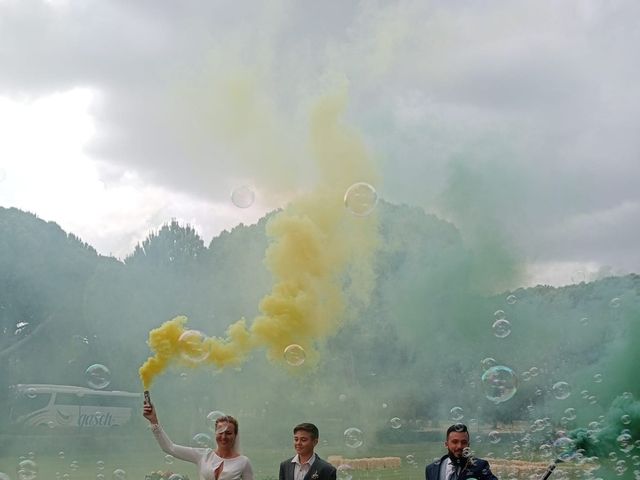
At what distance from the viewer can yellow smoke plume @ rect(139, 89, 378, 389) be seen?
20.9 metres

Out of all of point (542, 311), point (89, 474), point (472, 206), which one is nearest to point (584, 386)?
point (542, 311)

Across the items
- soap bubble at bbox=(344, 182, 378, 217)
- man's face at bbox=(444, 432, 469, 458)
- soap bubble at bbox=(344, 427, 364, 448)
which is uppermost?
soap bubble at bbox=(344, 182, 378, 217)

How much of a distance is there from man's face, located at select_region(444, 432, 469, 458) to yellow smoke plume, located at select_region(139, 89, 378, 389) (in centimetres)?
1459

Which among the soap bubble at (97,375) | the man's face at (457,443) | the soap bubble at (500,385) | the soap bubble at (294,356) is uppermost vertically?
the soap bubble at (294,356)

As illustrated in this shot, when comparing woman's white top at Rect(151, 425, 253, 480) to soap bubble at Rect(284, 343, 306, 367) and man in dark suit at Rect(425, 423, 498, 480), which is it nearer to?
man in dark suit at Rect(425, 423, 498, 480)

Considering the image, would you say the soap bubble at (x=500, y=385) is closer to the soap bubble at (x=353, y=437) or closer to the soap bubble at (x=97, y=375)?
the soap bubble at (x=353, y=437)

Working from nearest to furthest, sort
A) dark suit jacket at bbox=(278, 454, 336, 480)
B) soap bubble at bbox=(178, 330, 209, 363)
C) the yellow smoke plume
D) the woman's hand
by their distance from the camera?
1. dark suit jacket at bbox=(278, 454, 336, 480)
2. the woman's hand
3. soap bubble at bbox=(178, 330, 209, 363)
4. the yellow smoke plume

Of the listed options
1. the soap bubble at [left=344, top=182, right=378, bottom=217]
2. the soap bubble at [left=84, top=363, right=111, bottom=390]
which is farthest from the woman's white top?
the soap bubble at [left=344, top=182, right=378, bottom=217]

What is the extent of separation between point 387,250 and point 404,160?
142 inches

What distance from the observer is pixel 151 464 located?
72.2ft

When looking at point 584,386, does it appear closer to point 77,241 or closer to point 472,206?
point 472,206

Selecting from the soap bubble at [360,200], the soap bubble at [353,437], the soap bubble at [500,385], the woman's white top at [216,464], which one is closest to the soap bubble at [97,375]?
the soap bubble at [353,437]

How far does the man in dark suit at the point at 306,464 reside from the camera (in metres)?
5.05

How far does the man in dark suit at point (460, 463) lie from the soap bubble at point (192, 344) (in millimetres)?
5900
